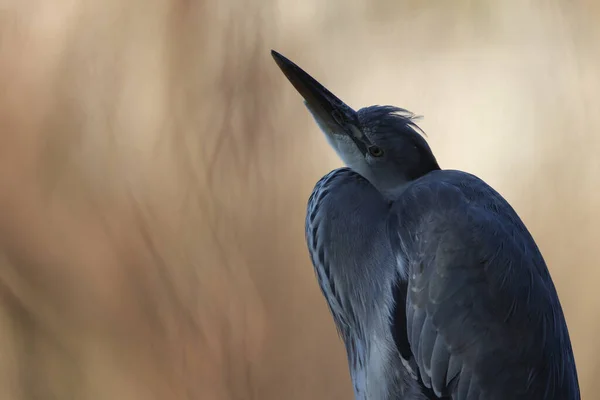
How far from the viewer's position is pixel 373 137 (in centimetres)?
84

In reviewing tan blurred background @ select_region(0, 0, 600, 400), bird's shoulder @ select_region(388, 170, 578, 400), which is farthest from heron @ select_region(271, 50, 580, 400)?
tan blurred background @ select_region(0, 0, 600, 400)

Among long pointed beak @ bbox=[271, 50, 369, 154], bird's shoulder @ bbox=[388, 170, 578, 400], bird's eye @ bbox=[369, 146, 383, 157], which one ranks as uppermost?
long pointed beak @ bbox=[271, 50, 369, 154]

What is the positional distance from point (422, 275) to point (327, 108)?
28cm

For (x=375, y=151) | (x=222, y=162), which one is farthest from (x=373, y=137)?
(x=222, y=162)

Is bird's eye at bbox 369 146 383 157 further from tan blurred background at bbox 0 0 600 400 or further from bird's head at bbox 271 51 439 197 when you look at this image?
tan blurred background at bbox 0 0 600 400

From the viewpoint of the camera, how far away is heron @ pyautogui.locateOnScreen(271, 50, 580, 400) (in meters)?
0.69

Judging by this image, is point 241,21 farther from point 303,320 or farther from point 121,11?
point 303,320

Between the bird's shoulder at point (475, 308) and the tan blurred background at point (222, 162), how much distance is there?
425mm

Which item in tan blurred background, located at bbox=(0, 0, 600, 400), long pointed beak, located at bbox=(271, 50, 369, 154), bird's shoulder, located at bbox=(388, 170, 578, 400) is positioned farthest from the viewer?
tan blurred background, located at bbox=(0, 0, 600, 400)

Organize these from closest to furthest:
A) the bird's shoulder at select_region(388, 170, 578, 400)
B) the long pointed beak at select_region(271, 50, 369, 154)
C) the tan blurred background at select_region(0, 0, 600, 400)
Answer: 1. the bird's shoulder at select_region(388, 170, 578, 400)
2. the long pointed beak at select_region(271, 50, 369, 154)
3. the tan blurred background at select_region(0, 0, 600, 400)

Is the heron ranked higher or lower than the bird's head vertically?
lower

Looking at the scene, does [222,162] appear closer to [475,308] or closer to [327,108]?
[327,108]

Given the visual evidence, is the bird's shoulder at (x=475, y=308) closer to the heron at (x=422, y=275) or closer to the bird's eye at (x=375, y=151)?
the heron at (x=422, y=275)

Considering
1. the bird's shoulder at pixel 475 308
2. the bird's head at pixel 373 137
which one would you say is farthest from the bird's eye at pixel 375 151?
the bird's shoulder at pixel 475 308
